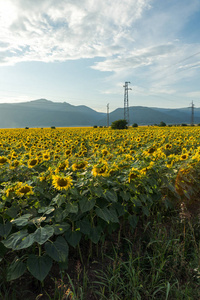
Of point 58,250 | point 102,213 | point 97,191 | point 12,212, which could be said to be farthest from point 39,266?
point 97,191

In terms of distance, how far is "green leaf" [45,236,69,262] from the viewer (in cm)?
196

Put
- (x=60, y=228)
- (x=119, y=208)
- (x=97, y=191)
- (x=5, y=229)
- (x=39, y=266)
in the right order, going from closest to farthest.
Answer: (x=39, y=266) → (x=60, y=228) → (x=5, y=229) → (x=97, y=191) → (x=119, y=208)

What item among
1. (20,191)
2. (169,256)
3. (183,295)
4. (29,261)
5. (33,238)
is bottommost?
(183,295)

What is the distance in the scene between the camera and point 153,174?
3627 millimetres

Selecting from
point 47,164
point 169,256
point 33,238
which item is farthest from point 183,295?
point 47,164

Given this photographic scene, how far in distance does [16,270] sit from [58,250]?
0.42m

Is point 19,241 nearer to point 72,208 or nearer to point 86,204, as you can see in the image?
point 72,208

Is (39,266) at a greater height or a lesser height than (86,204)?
lesser

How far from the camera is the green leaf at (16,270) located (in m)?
1.94

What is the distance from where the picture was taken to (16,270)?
6.49 ft

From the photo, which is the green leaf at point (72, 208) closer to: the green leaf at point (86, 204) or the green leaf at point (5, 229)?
the green leaf at point (86, 204)

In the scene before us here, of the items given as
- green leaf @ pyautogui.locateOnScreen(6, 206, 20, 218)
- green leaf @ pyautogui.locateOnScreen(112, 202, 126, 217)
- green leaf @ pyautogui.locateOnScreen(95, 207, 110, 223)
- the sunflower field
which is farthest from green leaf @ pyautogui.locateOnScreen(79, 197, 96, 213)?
green leaf @ pyautogui.locateOnScreen(6, 206, 20, 218)

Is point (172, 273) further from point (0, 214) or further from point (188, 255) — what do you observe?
point (0, 214)

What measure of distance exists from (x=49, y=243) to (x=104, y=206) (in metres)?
0.77
